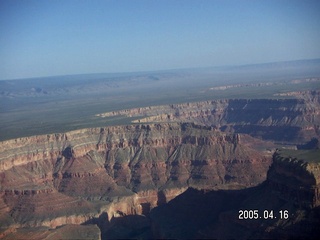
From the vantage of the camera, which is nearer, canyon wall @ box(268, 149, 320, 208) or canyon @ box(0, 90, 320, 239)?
canyon wall @ box(268, 149, 320, 208)

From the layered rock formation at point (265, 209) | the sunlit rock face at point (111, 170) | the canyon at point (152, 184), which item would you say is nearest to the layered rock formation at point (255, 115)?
the canyon at point (152, 184)

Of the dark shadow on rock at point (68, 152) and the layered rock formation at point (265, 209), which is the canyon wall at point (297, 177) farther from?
the dark shadow on rock at point (68, 152)

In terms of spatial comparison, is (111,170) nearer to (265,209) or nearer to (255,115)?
(265,209)

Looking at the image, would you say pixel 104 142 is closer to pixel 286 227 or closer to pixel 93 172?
pixel 93 172
